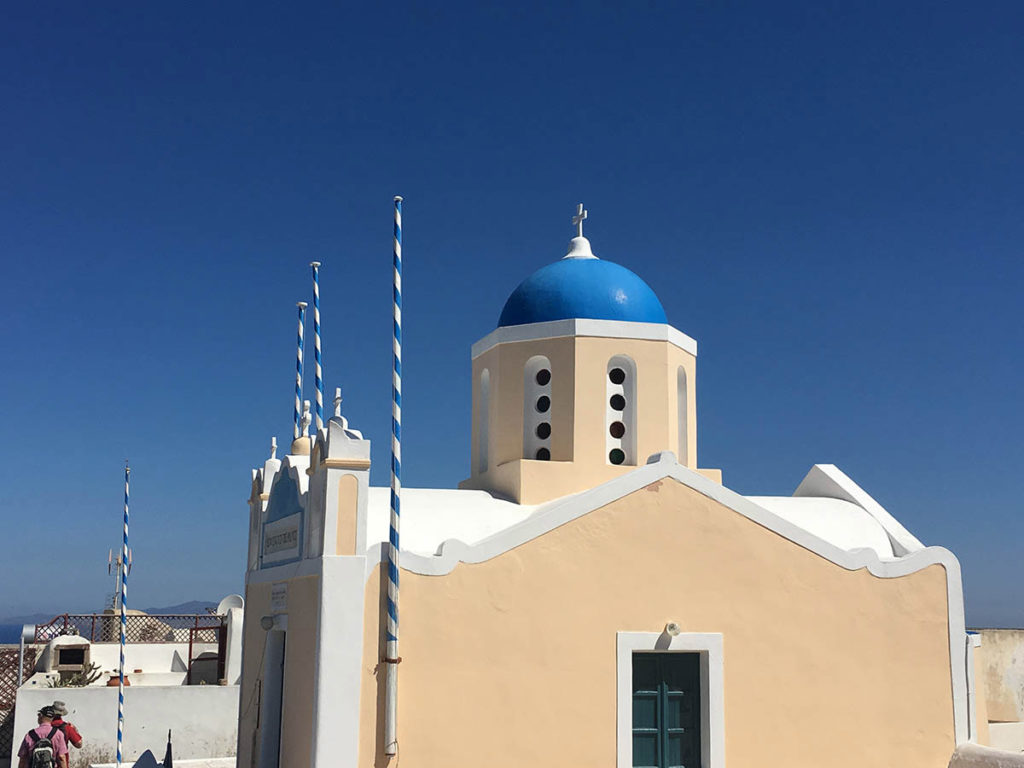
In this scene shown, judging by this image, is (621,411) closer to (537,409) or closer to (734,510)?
(537,409)

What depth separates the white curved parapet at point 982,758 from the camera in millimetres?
10729

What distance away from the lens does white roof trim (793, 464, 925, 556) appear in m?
12.7

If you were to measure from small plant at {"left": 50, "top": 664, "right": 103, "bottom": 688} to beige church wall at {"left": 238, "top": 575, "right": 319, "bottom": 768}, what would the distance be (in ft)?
26.6

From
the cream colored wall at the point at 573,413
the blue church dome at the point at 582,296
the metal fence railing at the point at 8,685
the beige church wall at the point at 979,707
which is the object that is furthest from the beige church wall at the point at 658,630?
the metal fence railing at the point at 8,685

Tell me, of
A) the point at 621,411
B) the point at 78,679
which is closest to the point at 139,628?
the point at 78,679

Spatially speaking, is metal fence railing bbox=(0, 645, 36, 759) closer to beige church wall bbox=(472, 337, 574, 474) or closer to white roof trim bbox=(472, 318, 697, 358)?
beige church wall bbox=(472, 337, 574, 474)

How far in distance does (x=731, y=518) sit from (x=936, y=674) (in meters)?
2.95

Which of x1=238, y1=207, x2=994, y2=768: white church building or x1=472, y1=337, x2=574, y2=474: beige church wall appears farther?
x1=472, y1=337, x2=574, y2=474: beige church wall

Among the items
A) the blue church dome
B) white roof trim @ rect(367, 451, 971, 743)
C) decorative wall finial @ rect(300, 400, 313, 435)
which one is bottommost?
white roof trim @ rect(367, 451, 971, 743)

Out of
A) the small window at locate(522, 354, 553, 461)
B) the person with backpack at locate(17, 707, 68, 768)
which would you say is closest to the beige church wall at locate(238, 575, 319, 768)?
the person with backpack at locate(17, 707, 68, 768)

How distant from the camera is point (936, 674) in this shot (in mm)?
11672

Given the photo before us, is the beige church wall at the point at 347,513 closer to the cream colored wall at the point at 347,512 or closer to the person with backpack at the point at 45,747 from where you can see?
the cream colored wall at the point at 347,512

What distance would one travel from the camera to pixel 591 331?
44.7 feet

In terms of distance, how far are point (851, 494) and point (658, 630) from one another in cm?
437
